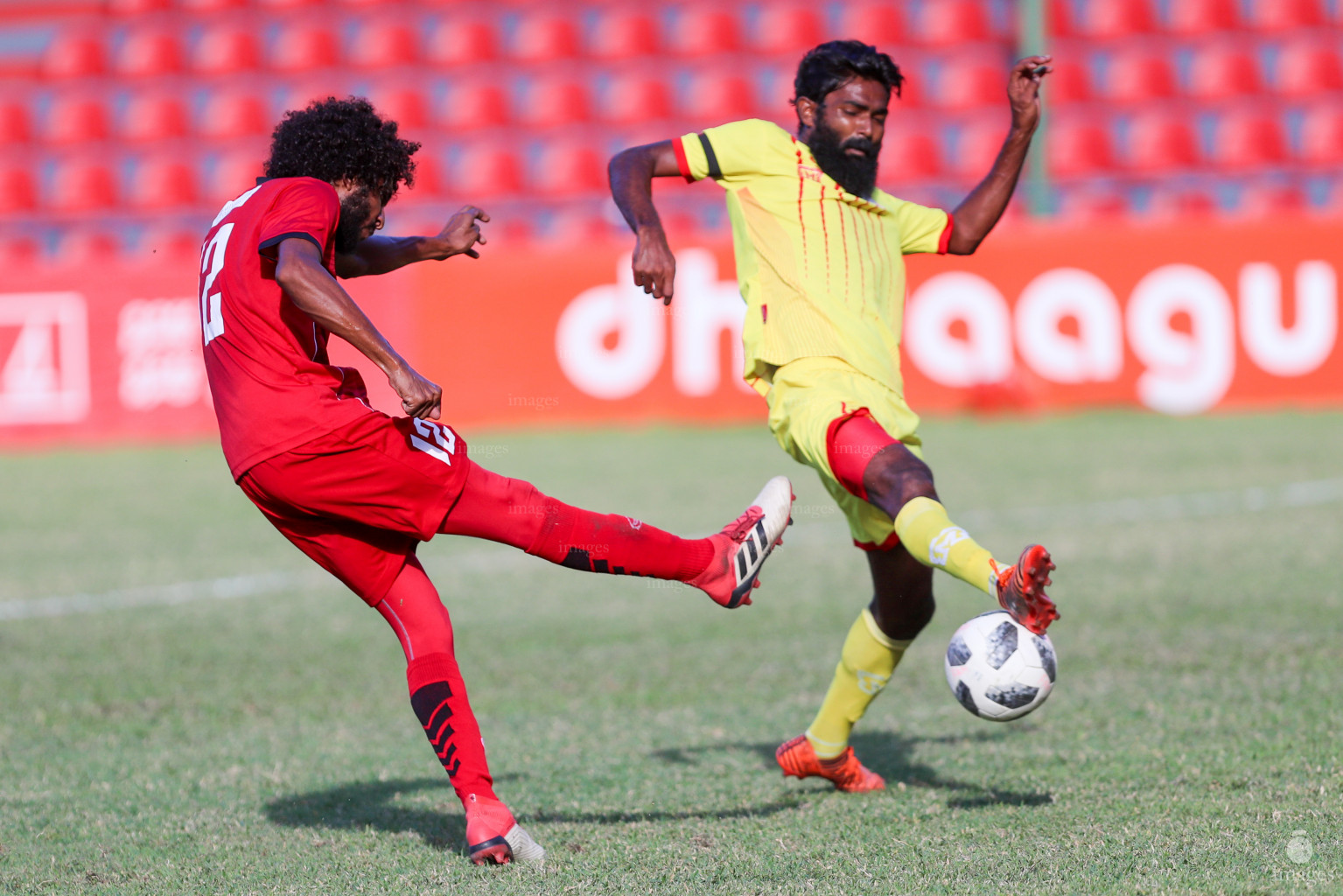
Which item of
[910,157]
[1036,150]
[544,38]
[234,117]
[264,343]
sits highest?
[544,38]

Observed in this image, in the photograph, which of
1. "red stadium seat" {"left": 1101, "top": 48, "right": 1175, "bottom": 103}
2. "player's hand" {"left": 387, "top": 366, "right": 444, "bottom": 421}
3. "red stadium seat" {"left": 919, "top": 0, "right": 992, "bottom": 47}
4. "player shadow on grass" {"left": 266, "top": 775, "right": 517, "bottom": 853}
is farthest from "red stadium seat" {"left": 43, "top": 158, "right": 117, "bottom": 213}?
"player's hand" {"left": 387, "top": 366, "right": 444, "bottom": 421}

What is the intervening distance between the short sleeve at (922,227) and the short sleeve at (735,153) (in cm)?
37

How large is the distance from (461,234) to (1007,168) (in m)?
1.55

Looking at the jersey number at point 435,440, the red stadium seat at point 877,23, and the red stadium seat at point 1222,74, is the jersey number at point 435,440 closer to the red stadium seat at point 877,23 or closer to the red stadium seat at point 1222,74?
the red stadium seat at point 877,23

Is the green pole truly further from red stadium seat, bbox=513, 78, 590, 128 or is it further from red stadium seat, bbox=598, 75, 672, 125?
red stadium seat, bbox=513, 78, 590, 128

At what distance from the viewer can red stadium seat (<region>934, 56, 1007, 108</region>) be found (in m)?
16.0

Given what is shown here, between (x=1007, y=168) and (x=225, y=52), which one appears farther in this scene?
(x=225, y=52)

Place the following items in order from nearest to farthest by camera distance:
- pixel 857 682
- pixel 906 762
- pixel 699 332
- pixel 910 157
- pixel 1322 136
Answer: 1. pixel 857 682
2. pixel 906 762
3. pixel 699 332
4. pixel 1322 136
5. pixel 910 157

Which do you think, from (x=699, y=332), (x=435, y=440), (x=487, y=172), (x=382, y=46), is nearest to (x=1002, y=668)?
(x=435, y=440)

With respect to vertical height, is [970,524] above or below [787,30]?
below

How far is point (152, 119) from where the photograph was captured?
17.0m

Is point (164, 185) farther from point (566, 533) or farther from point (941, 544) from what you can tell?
point (941, 544)

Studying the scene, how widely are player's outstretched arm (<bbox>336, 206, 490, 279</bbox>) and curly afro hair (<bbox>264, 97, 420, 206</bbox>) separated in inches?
9.6

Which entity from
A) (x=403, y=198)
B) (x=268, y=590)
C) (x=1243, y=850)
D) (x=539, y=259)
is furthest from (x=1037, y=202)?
(x=1243, y=850)
